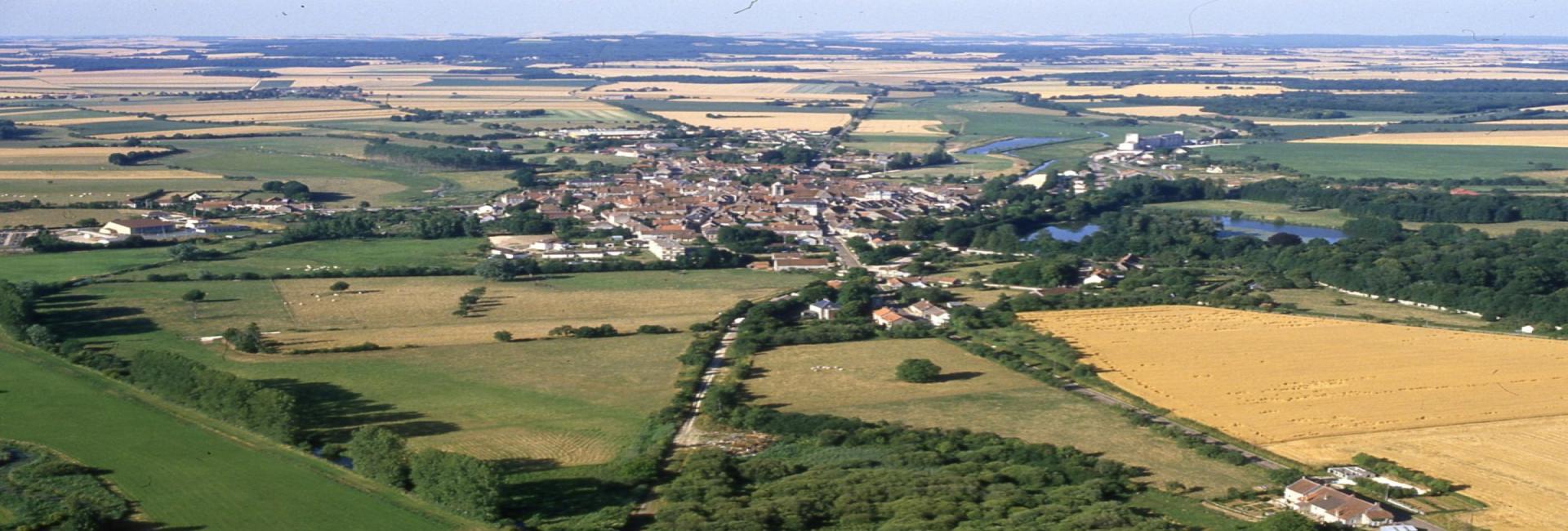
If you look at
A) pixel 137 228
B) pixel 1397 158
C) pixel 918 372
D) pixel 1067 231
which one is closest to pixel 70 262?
pixel 137 228

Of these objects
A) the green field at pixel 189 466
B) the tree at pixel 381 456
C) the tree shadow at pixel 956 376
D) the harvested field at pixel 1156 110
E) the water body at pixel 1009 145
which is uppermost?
the tree at pixel 381 456

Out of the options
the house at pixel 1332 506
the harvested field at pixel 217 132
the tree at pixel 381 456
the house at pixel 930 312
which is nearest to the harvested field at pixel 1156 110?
the harvested field at pixel 217 132

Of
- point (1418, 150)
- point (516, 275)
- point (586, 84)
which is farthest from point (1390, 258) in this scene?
point (586, 84)

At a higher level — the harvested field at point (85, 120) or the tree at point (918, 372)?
the tree at point (918, 372)

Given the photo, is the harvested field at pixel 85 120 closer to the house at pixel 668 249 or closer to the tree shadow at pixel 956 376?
the house at pixel 668 249

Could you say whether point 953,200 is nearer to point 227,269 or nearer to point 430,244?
point 430,244

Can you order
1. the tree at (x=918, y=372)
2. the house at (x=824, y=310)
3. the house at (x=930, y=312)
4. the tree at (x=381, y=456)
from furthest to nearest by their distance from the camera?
the house at (x=824, y=310) < the house at (x=930, y=312) < the tree at (x=918, y=372) < the tree at (x=381, y=456)

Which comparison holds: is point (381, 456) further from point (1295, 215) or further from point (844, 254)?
point (1295, 215)
